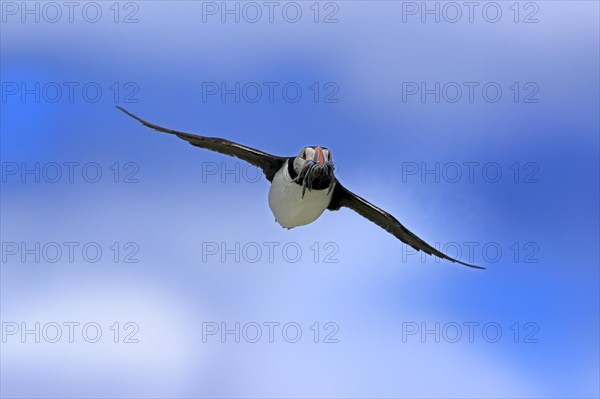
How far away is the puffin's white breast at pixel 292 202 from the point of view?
35.9 metres

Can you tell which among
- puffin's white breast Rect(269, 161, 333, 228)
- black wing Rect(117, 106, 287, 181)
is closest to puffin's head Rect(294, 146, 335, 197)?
puffin's white breast Rect(269, 161, 333, 228)

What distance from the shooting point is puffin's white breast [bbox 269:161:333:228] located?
35906 millimetres

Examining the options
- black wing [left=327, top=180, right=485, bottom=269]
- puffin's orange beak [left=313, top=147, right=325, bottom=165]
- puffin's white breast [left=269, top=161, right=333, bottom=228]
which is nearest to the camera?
puffin's orange beak [left=313, top=147, right=325, bottom=165]

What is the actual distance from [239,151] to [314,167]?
10.2 ft

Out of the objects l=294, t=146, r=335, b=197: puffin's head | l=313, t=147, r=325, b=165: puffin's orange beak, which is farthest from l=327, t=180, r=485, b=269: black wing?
l=313, t=147, r=325, b=165: puffin's orange beak

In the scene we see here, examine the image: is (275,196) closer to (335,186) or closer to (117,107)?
(335,186)

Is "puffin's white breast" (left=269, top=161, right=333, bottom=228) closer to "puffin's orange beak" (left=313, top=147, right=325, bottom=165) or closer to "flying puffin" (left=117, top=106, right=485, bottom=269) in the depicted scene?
"flying puffin" (left=117, top=106, right=485, bottom=269)

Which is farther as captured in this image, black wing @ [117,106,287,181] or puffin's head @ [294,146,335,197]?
black wing @ [117,106,287,181]

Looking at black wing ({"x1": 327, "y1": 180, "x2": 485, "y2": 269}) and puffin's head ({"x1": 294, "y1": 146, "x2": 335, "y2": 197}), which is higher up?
puffin's head ({"x1": 294, "y1": 146, "x2": 335, "y2": 197})

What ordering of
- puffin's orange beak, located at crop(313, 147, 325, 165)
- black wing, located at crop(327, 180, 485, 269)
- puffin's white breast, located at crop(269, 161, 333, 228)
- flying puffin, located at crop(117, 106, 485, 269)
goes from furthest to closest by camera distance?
black wing, located at crop(327, 180, 485, 269)
puffin's white breast, located at crop(269, 161, 333, 228)
flying puffin, located at crop(117, 106, 485, 269)
puffin's orange beak, located at crop(313, 147, 325, 165)

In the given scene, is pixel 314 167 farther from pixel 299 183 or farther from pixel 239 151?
pixel 239 151

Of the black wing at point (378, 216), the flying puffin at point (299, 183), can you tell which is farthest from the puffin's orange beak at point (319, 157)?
the black wing at point (378, 216)

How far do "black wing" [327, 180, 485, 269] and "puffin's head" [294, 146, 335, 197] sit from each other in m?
1.57

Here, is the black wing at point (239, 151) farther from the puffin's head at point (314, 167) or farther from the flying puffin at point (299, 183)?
the puffin's head at point (314, 167)
